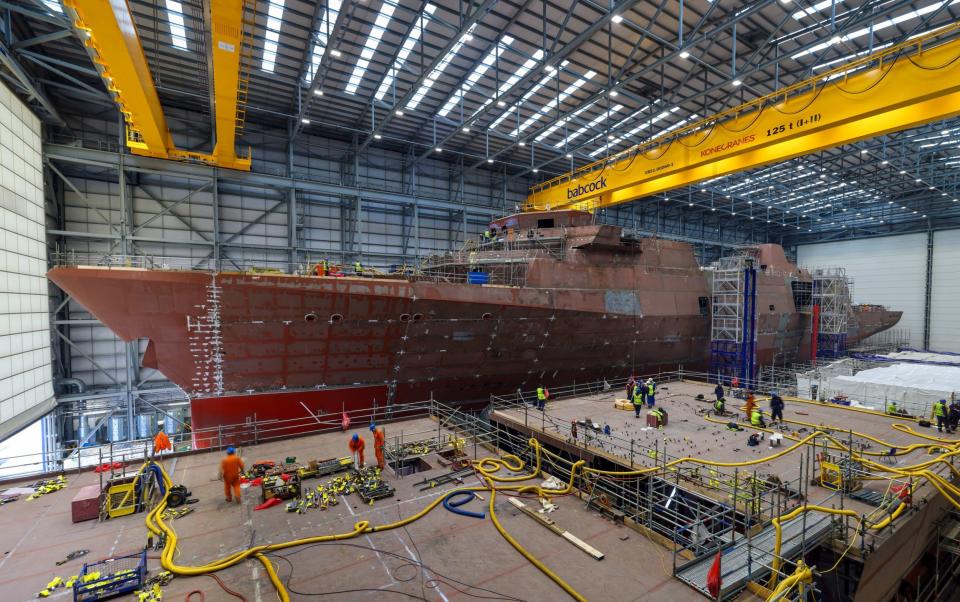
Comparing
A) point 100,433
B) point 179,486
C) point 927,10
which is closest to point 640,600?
point 179,486

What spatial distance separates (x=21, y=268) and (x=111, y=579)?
675 inches

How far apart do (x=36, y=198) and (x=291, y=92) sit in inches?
443

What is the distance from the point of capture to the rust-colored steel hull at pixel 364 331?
10156 millimetres

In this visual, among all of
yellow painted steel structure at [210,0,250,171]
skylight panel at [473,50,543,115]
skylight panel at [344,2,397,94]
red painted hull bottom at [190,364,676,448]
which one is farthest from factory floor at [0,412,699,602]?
skylight panel at [473,50,543,115]

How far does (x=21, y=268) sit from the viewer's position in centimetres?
1505

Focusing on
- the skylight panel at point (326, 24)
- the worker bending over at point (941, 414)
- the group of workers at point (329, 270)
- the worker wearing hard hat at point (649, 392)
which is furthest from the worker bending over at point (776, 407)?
the skylight panel at point (326, 24)

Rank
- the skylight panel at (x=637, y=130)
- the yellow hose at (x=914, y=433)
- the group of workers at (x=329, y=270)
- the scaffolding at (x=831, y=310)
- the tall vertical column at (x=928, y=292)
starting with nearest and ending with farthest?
the yellow hose at (x=914, y=433) < the group of workers at (x=329, y=270) < the skylight panel at (x=637, y=130) < the scaffolding at (x=831, y=310) < the tall vertical column at (x=928, y=292)

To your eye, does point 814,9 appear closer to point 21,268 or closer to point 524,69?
point 524,69

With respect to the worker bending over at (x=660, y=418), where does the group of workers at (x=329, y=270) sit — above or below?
above

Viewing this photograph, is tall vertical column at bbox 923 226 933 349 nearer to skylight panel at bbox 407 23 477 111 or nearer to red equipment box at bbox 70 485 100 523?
skylight panel at bbox 407 23 477 111

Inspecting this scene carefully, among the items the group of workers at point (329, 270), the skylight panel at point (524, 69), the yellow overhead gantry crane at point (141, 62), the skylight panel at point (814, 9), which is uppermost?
the skylight panel at point (814, 9)

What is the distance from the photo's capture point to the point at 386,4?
14.5 m

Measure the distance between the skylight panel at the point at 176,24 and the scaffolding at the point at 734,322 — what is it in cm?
2451

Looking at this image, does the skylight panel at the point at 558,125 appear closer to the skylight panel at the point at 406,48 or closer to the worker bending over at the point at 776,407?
the skylight panel at the point at 406,48
